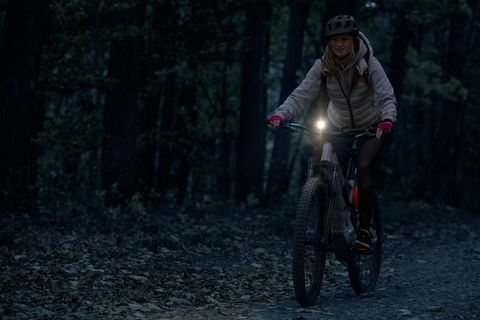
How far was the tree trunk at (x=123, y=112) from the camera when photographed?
14.4m

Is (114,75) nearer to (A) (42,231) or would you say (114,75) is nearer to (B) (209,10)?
(B) (209,10)

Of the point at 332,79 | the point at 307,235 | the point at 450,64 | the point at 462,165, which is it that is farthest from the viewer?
the point at 462,165

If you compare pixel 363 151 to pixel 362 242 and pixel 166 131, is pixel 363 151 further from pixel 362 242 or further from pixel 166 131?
pixel 166 131

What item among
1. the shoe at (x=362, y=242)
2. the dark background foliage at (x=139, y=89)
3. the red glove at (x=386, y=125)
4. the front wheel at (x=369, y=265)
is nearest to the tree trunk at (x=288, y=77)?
the dark background foliage at (x=139, y=89)

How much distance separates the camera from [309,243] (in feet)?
23.9

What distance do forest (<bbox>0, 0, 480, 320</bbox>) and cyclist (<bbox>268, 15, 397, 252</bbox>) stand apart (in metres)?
0.33

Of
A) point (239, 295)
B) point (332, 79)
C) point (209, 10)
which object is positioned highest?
point (209, 10)

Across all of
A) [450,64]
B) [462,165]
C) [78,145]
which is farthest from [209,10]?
[462,165]

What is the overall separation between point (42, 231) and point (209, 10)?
686cm

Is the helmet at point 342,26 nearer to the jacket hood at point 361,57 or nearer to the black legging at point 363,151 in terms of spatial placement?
the jacket hood at point 361,57

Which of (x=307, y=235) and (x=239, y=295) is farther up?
Answer: (x=307, y=235)

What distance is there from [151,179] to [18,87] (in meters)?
10.2

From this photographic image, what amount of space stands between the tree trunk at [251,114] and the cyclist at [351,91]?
12.3 meters

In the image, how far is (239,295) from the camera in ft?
26.9
